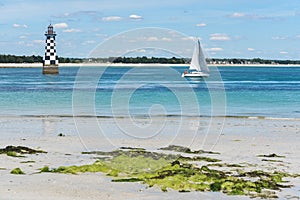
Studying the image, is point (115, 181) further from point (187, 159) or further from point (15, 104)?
point (15, 104)

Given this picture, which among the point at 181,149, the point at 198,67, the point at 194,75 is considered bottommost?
the point at 181,149

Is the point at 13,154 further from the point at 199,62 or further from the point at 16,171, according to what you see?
the point at 199,62

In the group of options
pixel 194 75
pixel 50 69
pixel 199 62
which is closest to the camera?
pixel 199 62

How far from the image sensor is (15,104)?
1430 inches

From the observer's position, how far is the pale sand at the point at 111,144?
10.2 meters

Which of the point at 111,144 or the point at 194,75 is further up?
the point at 194,75

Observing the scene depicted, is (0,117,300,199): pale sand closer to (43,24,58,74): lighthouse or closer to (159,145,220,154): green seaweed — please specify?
(159,145,220,154): green seaweed

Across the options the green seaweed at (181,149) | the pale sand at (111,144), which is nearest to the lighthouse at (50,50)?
the pale sand at (111,144)

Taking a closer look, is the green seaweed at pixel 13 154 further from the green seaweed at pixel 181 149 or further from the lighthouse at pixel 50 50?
the lighthouse at pixel 50 50

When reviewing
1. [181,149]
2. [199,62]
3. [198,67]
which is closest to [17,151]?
[181,149]

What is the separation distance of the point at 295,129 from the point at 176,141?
19.2 feet

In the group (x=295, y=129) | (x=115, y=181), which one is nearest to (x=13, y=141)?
(x=115, y=181)

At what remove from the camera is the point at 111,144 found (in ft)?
56.2

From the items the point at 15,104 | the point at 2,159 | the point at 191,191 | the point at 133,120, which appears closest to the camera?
the point at 191,191
